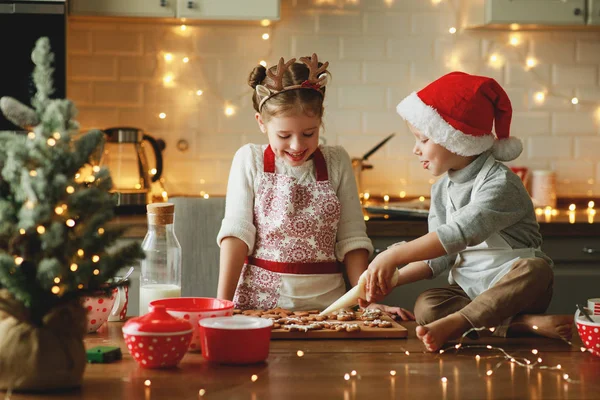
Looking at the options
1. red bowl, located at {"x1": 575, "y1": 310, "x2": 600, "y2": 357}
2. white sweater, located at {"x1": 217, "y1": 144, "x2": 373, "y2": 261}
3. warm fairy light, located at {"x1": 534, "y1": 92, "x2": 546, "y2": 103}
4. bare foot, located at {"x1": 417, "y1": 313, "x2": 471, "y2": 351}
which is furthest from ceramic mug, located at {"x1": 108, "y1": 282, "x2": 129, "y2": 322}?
warm fairy light, located at {"x1": 534, "y1": 92, "x2": 546, "y2": 103}

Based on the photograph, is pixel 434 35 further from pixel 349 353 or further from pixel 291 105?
pixel 349 353

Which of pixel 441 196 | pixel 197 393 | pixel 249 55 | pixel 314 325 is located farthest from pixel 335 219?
pixel 249 55

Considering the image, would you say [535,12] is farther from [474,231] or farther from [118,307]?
[118,307]

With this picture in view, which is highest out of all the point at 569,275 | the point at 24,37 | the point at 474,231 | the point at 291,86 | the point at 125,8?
the point at 125,8

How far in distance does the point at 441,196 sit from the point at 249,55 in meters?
1.62

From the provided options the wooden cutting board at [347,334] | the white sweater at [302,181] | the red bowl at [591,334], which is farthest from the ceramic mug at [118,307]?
the red bowl at [591,334]

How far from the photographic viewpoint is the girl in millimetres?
2080

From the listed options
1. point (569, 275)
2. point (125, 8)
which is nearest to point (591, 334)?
point (569, 275)

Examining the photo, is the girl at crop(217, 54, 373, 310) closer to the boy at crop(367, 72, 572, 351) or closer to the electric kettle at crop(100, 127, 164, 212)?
the boy at crop(367, 72, 572, 351)

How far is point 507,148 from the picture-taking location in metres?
1.87

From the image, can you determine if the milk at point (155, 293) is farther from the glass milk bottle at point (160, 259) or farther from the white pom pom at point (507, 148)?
the white pom pom at point (507, 148)

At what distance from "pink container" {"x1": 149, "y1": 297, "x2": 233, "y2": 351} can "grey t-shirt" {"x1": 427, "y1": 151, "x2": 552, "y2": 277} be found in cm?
50

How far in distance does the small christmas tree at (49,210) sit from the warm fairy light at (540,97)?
271cm

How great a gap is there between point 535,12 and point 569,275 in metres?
1.03
